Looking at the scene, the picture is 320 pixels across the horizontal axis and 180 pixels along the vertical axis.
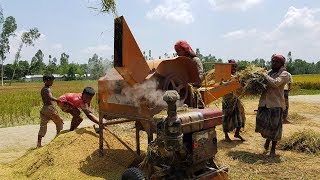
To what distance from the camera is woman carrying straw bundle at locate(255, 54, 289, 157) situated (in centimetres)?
714

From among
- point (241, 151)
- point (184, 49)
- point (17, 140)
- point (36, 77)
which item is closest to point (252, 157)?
point (241, 151)

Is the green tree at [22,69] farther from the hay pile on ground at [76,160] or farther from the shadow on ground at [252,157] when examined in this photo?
the shadow on ground at [252,157]

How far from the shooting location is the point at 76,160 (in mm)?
6156

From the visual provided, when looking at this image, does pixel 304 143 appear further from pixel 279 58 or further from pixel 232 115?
pixel 279 58

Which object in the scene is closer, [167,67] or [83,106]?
[167,67]

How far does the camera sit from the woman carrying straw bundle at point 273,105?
23.4 ft

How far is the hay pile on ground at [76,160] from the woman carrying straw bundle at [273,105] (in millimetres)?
2706

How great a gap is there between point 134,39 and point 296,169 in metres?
3.59

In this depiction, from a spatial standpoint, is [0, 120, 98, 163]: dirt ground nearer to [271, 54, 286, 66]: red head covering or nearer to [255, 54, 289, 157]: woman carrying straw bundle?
[255, 54, 289, 157]: woman carrying straw bundle

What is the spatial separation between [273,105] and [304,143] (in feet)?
3.86

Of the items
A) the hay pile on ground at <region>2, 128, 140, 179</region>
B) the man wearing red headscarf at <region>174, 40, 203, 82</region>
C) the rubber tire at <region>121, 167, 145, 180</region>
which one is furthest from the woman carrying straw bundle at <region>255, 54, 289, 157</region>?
the rubber tire at <region>121, 167, 145, 180</region>

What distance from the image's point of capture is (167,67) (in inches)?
208

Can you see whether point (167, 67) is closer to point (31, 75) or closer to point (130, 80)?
point (130, 80)

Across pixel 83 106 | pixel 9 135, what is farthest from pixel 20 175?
pixel 9 135
